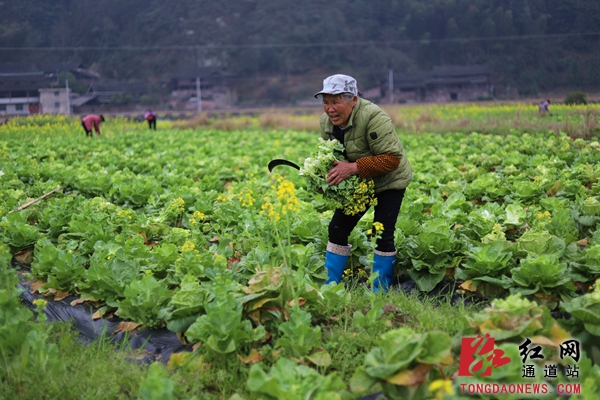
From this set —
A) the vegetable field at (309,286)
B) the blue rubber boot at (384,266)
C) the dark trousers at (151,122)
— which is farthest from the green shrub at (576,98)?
the blue rubber boot at (384,266)

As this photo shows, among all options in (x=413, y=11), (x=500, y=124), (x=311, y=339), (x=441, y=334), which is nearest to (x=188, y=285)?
(x=311, y=339)

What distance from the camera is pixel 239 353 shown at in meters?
2.93

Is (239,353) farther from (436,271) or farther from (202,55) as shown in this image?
(202,55)

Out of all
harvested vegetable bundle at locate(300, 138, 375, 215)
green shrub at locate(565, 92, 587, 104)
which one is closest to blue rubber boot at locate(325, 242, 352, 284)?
harvested vegetable bundle at locate(300, 138, 375, 215)

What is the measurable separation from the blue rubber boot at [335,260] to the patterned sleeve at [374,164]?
0.65 meters

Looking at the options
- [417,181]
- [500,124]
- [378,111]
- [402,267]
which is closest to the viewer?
[378,111]

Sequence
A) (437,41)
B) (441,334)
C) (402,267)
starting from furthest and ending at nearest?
(437,41)
(402,267)
(441,334)

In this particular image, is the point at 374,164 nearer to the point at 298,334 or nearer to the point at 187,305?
the point at 298,334

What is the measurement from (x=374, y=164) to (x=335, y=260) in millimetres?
824

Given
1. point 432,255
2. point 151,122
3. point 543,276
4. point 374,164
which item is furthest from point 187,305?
point 151,122

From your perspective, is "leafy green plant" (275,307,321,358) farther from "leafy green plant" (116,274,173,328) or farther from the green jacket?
the green jacket

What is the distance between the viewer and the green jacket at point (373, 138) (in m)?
3.49

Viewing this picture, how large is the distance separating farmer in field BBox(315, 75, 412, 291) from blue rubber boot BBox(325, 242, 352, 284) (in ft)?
0.03

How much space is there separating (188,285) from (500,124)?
13.3 m
